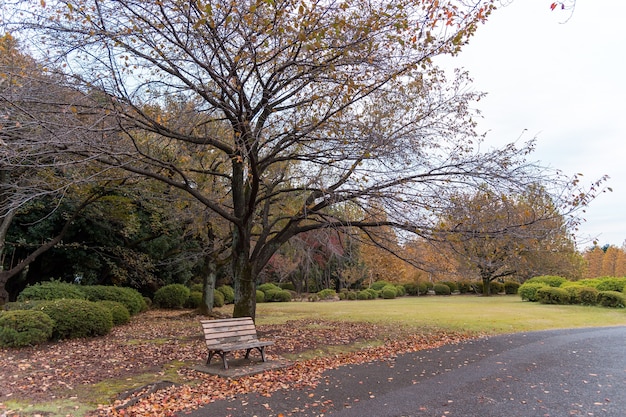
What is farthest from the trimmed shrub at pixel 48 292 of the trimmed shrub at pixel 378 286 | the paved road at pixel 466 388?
the trimmed shrub at pixel 378 286

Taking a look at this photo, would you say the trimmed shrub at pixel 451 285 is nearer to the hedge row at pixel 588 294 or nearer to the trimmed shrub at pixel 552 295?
the hedge row at pixel 588 294

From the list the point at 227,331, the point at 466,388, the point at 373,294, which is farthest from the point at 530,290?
the point at 227,331

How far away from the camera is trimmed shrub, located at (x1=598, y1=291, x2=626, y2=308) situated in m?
19.9

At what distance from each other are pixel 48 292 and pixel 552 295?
73.6ft

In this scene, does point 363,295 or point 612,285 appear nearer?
point 612,285

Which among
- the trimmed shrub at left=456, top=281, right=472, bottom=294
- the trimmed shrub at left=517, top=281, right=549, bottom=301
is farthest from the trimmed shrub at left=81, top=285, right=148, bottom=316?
the trimmed shrub at left=456, top=281, right=472, bottom=294

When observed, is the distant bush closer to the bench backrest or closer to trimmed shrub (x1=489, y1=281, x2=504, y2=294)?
trimmed shrub (x1=489, y1=281, x2=504, y2=294)

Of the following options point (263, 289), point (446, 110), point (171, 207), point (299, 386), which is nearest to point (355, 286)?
point (263, 289)

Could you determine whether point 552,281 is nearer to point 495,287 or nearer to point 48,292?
point 495,287

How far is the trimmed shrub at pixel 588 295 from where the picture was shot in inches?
826

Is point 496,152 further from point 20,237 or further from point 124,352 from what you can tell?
point 20,237

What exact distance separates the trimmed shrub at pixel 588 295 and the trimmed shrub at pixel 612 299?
0.22 metres

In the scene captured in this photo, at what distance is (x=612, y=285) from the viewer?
72.3 ft

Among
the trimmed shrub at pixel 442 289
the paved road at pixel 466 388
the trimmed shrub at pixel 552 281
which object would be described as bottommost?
the paved road at pixel 466 388
